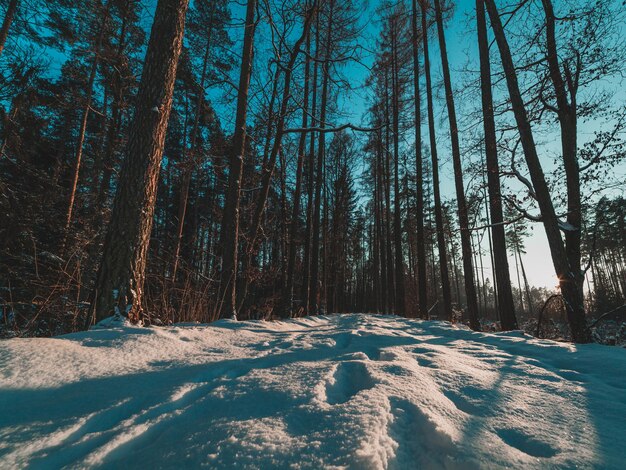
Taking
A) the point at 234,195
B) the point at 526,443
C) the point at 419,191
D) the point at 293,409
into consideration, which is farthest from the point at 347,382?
the point at 419,191

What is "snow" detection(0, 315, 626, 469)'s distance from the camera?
2.30 ft

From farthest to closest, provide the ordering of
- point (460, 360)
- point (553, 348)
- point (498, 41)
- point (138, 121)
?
point (498, 41)
point (138, 121)
point (553, 348)
point (460, 360)

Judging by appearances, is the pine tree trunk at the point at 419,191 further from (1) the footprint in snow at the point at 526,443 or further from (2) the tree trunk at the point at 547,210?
(1) the footprint in snow at the point at 526,443

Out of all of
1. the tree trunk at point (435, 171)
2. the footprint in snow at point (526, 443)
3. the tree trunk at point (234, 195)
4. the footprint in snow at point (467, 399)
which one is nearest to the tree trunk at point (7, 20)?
the tree trunk at point (234, 195)

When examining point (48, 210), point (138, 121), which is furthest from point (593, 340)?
point (48, 210)

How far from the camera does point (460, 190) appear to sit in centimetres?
758

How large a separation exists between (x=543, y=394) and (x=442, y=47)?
10.1m

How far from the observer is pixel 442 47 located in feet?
27.5

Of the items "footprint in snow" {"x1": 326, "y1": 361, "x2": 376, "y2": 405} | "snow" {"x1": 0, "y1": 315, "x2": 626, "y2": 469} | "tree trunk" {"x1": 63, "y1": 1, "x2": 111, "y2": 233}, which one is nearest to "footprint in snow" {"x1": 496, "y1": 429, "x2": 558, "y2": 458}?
"snow" {"x1": 0, "y1": 315, "x2": 626, "y2": 469}

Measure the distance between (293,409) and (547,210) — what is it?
466 cm

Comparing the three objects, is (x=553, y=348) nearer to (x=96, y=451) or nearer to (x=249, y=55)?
(x=96, y=451)

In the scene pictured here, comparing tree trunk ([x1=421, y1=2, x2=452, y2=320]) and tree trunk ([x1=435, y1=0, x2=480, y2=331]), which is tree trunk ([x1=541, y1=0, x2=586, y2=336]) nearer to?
tree trunk ([x1=435, y1=0, x2=480, y2=331])

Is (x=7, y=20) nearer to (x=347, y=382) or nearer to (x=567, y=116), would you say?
(x=347, y=382)

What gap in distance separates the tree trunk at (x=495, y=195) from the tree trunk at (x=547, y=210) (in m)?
1.36
